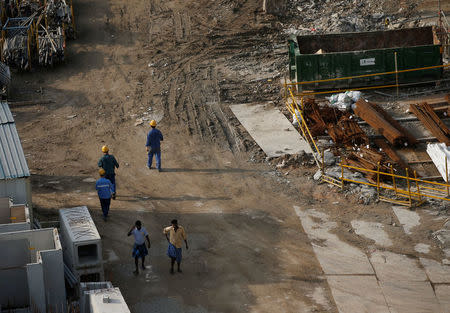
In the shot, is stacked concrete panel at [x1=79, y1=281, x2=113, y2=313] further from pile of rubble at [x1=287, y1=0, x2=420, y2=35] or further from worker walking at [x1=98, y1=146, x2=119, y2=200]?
pile of rubble at [x1=287, y1=0, x2=420, y2=35]

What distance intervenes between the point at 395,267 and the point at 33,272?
7.72 meters

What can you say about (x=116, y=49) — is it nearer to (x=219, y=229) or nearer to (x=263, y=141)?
(x=263, y=141)

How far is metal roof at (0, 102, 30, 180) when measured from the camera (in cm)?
1673

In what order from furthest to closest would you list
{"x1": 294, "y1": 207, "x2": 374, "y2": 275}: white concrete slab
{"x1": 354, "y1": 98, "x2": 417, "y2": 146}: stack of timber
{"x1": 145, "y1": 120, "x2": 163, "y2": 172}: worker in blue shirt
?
{"x1": 354, "y1": 98, "x2": 417, "y2": 146}: stack of timber, {"x1": 145, "y1": 120, "x2": 163, "y2": 172}: worker in blue shirt, {"x1": 294, "y1": 207, "x2": 374, "y2": 275}: white concrete slab

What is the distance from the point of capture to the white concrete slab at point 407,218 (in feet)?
59.5

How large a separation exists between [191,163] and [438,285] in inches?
329

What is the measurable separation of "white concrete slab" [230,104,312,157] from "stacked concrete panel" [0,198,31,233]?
→ 311 inches

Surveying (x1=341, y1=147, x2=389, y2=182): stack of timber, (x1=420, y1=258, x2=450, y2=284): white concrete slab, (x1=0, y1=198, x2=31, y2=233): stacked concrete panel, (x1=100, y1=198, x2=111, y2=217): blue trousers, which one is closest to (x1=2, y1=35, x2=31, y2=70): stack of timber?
(x1=100, y1=198, x2=111, y2=217): blue trousers

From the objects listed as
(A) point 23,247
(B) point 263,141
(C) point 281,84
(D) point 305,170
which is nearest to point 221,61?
(C) point 281,84

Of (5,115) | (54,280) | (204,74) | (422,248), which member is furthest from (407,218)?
(204,74)

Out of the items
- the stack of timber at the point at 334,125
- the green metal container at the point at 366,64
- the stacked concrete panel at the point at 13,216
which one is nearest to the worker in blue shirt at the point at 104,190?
the stacked concrete panel at the point at 13,216

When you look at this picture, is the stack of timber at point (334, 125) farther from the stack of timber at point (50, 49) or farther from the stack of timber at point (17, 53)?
the stack of timber at point (17, 53)

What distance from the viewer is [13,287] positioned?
15.1m

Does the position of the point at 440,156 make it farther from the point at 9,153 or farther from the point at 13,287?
the point at 13,287
